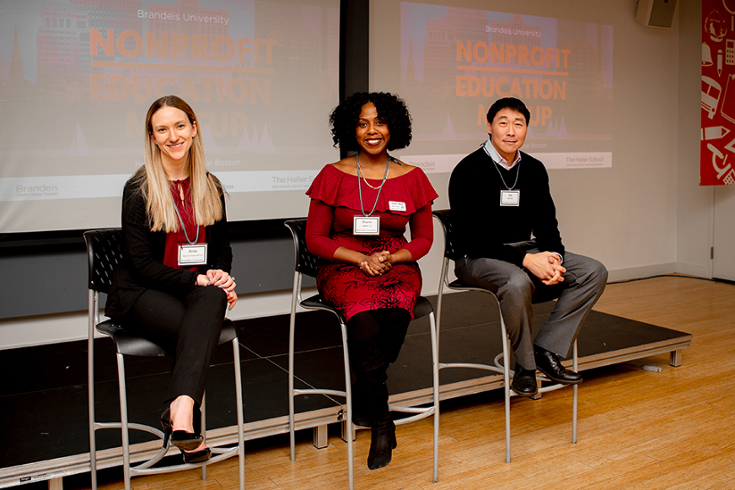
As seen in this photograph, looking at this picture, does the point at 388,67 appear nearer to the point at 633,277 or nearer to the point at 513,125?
the point at 513,125

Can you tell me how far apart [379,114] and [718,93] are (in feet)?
13.2

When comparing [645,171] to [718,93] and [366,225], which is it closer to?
[718,93]

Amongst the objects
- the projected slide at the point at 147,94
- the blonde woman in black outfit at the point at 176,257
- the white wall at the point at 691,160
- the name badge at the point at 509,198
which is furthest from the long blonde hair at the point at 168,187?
the white wall at the point at 691,160

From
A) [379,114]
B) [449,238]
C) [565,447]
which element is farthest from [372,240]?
[565,447]

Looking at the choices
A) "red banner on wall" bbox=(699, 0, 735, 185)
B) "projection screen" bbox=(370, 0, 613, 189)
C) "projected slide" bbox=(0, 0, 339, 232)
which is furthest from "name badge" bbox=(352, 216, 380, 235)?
"red banner on wall" bbox=(699, 0, 735, 185)

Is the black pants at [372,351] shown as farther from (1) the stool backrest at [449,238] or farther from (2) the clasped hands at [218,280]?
(1) the stool backrest at [449,238]

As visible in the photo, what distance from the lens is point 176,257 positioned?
2113 mm

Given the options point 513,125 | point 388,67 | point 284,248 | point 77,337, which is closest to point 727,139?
point 388,67

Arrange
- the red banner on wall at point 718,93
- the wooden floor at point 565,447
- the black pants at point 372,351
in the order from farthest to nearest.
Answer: the red banner on wall at point 718,93, the wooden floor at point 565,447, the black pants at point 372,351

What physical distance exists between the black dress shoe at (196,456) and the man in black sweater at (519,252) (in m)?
1.22

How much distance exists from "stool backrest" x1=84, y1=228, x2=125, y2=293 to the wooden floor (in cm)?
74

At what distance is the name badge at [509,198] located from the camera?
2605 millimetres

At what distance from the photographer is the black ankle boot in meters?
2.06

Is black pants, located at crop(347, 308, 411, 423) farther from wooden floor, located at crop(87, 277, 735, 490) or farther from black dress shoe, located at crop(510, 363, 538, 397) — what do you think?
black dress shoe, located at crop(510, 363, 538, 397)
